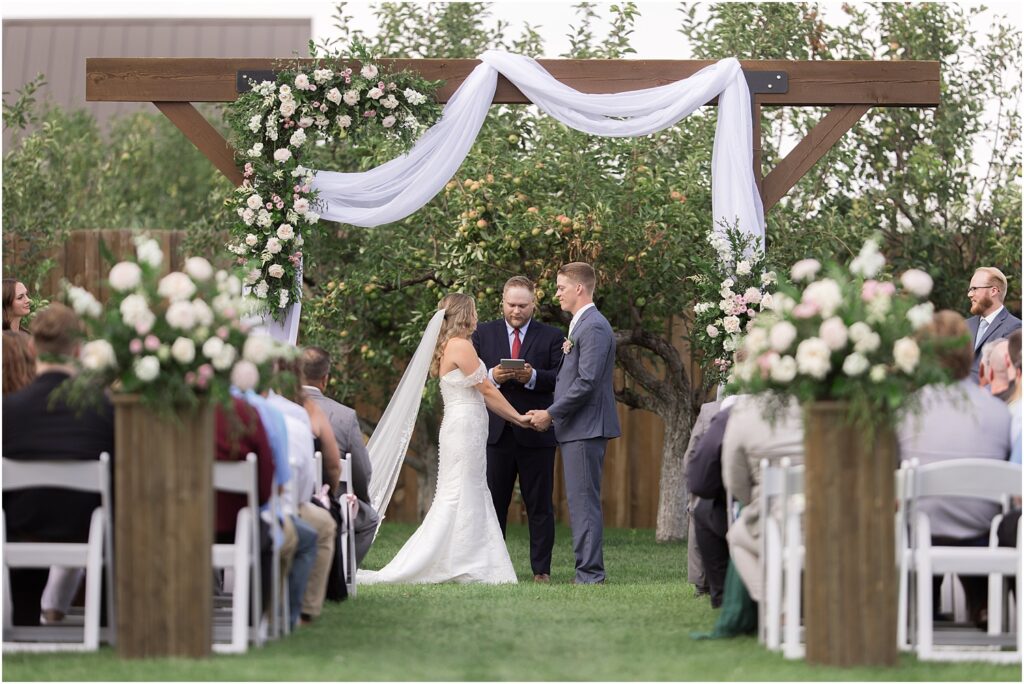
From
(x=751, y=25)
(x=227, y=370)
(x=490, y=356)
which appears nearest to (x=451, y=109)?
(x=490, y=356)

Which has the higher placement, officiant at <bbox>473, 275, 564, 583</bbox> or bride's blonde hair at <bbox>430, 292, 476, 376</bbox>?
bride's blonde hair at <bbox>430, 292, 476, 376</bbox>

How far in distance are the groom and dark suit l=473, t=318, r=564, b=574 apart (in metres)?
0.26

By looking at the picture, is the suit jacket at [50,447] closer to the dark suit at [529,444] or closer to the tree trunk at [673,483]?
the dark suit at [529,444]

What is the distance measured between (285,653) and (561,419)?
9.81ft

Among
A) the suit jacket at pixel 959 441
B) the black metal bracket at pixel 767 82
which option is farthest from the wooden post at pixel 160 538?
the black metal bracket at pixel 767 82

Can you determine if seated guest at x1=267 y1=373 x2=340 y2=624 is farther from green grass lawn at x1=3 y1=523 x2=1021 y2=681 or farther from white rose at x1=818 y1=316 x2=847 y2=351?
white rose at x1=818 y1=316 x2=847 y2=351

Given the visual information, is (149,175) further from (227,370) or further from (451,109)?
(227,370)

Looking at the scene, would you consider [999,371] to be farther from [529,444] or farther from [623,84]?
[623,84]

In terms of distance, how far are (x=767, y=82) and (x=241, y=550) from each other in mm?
4717

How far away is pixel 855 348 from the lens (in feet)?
15.0

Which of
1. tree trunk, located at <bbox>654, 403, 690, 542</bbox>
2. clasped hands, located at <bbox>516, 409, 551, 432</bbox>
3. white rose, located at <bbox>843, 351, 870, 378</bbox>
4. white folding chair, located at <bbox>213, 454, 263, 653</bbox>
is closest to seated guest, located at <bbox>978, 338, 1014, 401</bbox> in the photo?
white rose, located at <bbox>843, 351, 870, 378</bbox>

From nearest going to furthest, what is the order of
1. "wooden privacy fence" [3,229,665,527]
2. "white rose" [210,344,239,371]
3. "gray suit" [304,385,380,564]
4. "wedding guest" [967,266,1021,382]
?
"white rose" [210,344,239,371], "gray suit" [304,385,380,564], "wedding guest" [967,266,1021,382], "wooden privacy fence" [3,229,665,527]

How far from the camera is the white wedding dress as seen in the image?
24.9 feet

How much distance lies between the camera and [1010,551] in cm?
495
